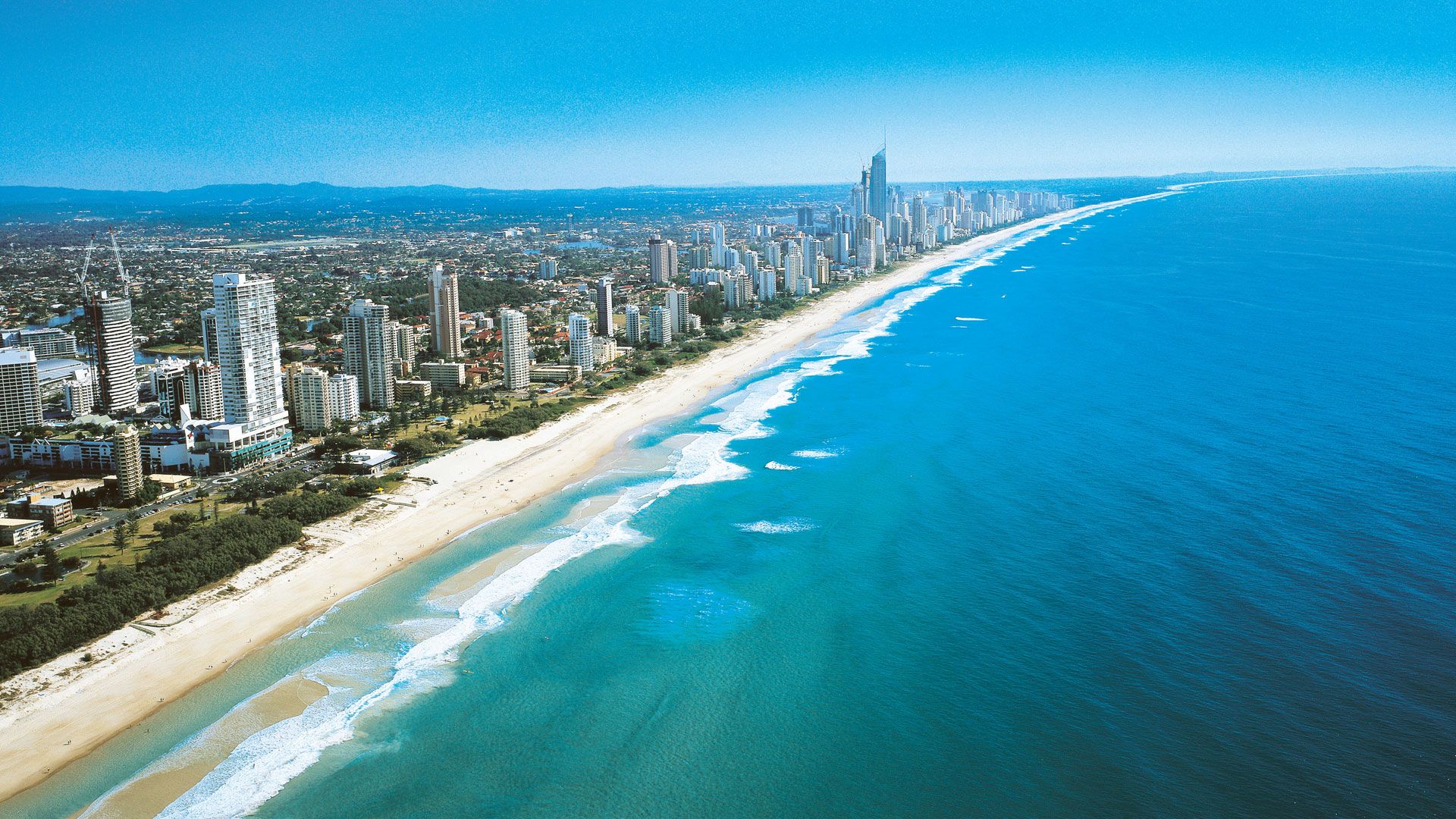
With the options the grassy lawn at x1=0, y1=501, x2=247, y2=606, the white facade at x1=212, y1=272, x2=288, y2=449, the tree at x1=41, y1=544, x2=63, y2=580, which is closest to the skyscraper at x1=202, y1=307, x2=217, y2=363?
the white facade at x1=212, y1=272, x2=288, y2=449

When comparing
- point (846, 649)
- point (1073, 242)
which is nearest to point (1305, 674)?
point (846, 649)

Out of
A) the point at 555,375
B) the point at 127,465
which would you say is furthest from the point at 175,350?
the point at 127,465

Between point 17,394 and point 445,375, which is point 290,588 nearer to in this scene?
point 17,394

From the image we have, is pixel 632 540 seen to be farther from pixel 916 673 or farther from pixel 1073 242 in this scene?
pixel 1073 242

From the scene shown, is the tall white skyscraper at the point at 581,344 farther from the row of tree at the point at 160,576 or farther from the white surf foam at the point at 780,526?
the white surf foam at the point at 780,526

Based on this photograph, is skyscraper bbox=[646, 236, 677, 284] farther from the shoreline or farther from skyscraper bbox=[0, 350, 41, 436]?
skyscraper bbox=[0, 350, 41, 436]

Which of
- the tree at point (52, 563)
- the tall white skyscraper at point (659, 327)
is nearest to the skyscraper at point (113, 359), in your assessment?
the tree at point (52, 563)
